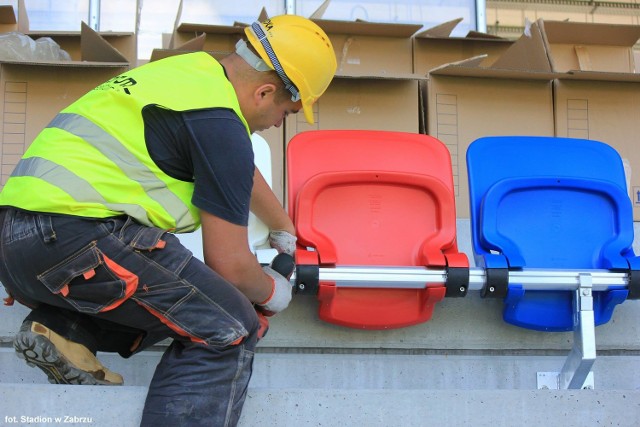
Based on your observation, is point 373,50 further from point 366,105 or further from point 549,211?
point 549,211

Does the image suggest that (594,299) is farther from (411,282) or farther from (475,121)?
(475,121)

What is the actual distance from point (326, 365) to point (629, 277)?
0.75m

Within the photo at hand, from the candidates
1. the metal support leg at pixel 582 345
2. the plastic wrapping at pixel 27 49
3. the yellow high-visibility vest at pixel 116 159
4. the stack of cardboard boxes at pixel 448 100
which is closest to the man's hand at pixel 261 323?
the yellow high-visibility vest at pixel 116 159

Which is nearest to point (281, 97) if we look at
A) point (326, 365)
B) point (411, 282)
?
point (411, 282)

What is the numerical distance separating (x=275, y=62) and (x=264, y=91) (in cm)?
6

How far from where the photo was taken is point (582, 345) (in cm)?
180

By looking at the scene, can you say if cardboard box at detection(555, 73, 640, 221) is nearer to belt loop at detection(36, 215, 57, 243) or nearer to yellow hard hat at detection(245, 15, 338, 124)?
yellow hard hat at detection(245, 15, 338, 124)

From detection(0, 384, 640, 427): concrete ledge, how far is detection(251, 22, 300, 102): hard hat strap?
550 mm

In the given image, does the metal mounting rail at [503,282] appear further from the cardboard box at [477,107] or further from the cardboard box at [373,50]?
the cardboard box at [373,50]

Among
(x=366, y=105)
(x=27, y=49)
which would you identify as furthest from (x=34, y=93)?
(x=366, y=105)

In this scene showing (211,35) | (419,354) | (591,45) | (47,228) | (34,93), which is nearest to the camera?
(47,228)

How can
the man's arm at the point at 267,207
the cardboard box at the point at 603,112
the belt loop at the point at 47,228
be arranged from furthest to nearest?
the cardboard box at the point at 603,112 → the man's arm at the point at 267,207 → the belt loop at the point at 47,228

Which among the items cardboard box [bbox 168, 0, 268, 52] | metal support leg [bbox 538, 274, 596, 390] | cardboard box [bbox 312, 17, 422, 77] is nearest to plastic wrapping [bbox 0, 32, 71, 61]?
cardboard box [bbox 168, 0, 268, 52]

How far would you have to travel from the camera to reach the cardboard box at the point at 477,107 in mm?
2553
